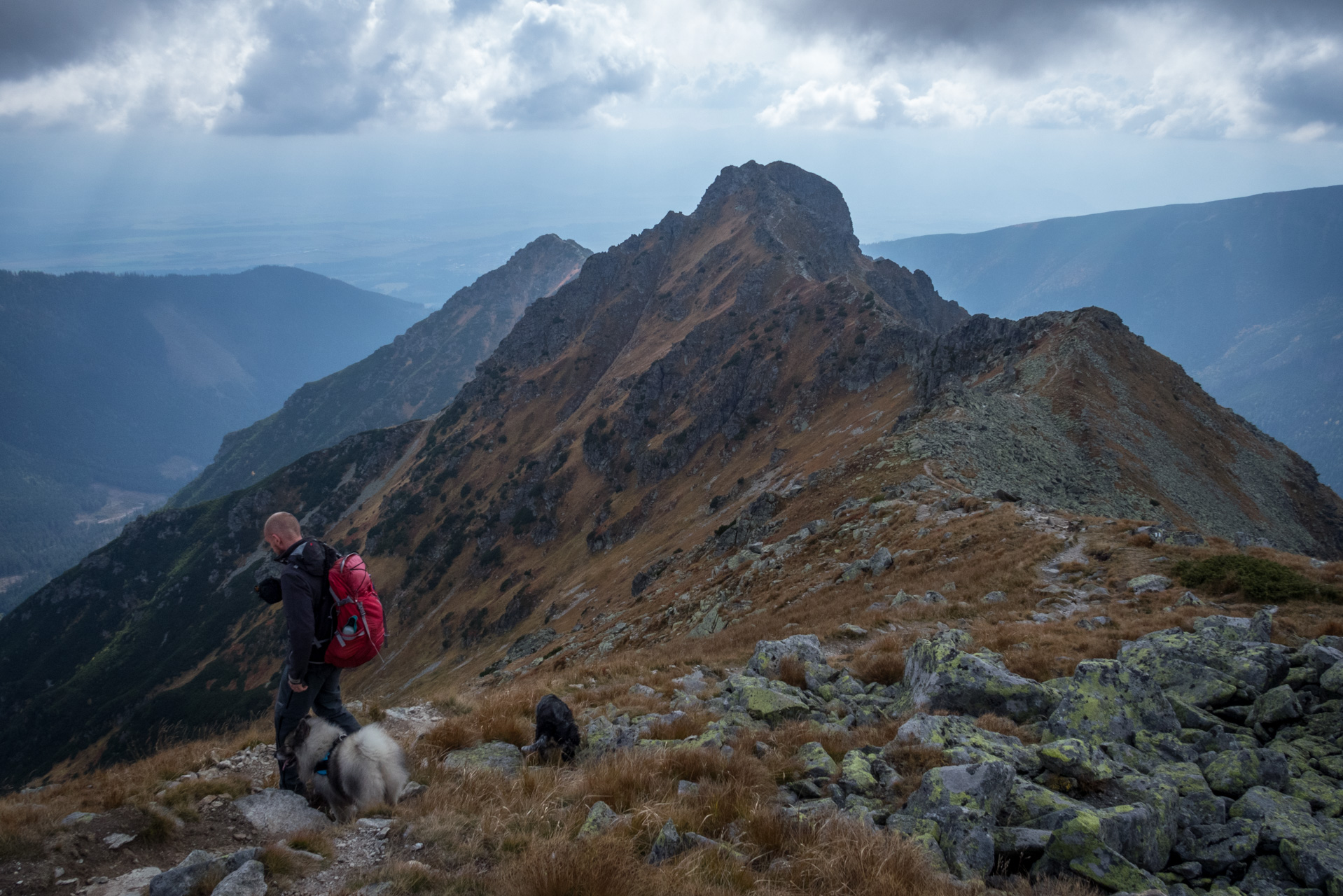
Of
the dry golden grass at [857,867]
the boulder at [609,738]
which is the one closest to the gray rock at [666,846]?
the dry golden grass at [857,867]

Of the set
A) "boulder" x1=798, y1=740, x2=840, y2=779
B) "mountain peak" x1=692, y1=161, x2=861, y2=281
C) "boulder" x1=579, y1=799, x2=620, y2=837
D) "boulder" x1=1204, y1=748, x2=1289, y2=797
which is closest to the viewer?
"boulder" x1=579, y1=799, x2=620, y2=837

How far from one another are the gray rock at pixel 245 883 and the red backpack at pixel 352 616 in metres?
2.79

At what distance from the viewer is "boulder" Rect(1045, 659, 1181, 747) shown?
832 cm

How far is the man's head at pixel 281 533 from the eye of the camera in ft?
26.7

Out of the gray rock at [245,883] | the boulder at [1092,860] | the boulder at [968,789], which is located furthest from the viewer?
the boulder at [968,789]

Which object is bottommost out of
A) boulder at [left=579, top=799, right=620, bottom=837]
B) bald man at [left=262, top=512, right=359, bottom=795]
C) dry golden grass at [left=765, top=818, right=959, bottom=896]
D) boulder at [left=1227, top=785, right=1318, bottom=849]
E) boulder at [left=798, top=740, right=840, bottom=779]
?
boulder at [left=1227, top=785, right=1318, bottom=849]

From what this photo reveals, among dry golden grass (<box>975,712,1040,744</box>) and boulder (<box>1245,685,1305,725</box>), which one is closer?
boulder (<box>1245,685,1305,725</box>)

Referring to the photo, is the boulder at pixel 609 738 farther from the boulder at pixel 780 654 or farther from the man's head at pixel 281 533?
the man's head at pixel 281 533

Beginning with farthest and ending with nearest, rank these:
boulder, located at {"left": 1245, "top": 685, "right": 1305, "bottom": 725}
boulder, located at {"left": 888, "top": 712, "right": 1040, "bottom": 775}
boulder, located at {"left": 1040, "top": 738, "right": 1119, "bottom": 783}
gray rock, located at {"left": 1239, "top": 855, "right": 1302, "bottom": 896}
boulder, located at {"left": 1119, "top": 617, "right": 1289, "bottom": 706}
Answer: boulder, located at {"left": 1119, "top": 617, "right": 1289, "bottom": 706}, boulder, located at {"left": 1245, "top": 685, "right": 1305, "bottom": 725}, boulder, located at {"left": 888, "top": 712, "right": 1040, "bottom": 775}, boulder, located at {"left": 1040, "top": 738, "right": 1119, "bottom": 783}, gray rock, located at {"left": 1239, "top": 855, "right": 1302, "bottom": 896}

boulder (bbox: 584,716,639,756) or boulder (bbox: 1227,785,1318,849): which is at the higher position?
boulder (bbox: 584,716,639,756)

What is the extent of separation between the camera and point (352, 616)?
322 inches

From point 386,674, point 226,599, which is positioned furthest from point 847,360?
point 226,599

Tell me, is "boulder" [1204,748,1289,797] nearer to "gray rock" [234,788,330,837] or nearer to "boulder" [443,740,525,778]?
"boulder" [443,740,525,778]

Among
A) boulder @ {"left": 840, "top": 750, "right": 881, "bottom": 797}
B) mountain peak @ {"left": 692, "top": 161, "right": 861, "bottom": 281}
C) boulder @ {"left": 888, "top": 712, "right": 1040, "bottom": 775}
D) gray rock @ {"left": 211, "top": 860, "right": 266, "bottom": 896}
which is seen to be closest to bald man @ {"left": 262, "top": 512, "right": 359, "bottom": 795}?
gray rock @ {"left": 211, "top": 860, "right": 266, "bottom": 896}
